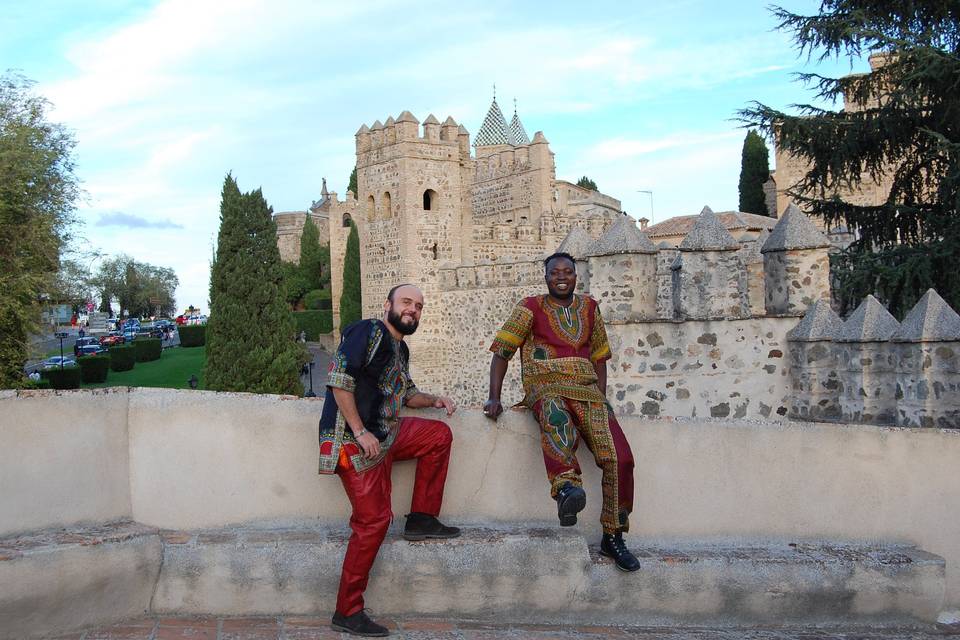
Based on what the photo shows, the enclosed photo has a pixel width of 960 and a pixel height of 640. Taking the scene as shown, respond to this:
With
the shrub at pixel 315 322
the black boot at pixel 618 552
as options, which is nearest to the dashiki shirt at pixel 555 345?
the black boot at pixel 618 552

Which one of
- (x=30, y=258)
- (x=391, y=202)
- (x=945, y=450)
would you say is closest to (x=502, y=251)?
(x=391, y=202)

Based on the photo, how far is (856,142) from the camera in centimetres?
1148

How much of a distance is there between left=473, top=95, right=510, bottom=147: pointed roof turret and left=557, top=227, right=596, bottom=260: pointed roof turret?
121ft

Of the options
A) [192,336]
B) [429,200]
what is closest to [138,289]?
[192,336]

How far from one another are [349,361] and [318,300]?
169 ft

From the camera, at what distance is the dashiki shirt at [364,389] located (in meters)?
4.31

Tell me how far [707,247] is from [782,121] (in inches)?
140

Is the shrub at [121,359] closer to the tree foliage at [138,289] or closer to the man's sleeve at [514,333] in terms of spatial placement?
the man's sleeve at [514,333]

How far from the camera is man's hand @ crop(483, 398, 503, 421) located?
481 cm

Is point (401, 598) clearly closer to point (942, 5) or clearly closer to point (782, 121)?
point (782, 121)

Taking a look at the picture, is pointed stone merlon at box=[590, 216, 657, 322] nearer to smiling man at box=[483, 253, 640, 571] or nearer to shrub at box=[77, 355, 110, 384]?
smiling man at box=[483, 253, 640, 571]

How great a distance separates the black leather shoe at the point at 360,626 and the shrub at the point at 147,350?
127 ft

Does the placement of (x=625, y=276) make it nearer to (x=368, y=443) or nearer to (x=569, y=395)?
(x=569, y=395)

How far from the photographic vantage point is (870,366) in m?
7.57
